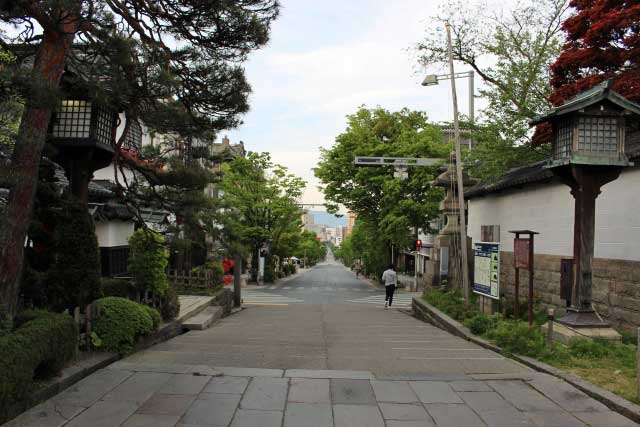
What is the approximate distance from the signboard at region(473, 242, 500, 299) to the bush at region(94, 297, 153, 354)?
710 cm

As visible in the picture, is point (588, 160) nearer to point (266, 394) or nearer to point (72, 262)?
point (266, 394)

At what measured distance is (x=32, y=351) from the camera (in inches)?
177

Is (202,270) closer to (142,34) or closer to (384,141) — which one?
(142,34)

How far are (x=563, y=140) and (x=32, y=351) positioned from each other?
316 inches

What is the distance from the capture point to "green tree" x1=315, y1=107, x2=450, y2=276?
98.9 feet

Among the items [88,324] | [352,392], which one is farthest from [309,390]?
[88,324]

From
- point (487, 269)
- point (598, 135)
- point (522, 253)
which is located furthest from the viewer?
point (487, 269)

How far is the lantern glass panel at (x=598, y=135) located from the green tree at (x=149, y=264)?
25.6 ft

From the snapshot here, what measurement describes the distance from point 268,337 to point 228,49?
555cm

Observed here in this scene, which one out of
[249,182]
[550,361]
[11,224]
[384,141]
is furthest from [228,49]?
[249,182]

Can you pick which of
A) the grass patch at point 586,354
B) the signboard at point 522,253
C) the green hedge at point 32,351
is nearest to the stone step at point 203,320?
the green hedge at point 32,351

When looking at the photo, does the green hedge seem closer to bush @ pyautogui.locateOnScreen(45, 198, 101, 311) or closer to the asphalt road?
bush @ pyautogui.locateOnScreen(45, 198, 101, 311)

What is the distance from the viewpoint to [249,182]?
122 ft

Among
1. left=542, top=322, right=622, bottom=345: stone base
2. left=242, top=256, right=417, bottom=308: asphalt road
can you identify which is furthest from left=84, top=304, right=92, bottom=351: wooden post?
left=242, top=256, right=417, bottom=308: asphalt road
